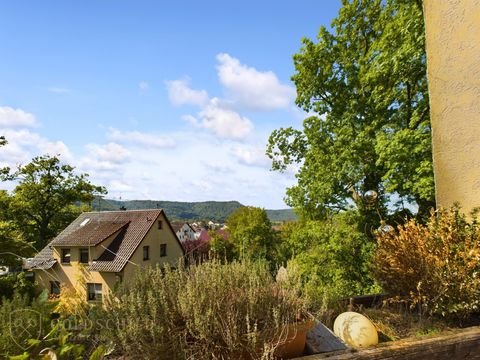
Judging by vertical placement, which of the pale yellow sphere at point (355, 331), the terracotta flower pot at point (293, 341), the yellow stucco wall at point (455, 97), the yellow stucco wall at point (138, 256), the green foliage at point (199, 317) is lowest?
the yellow stucco wall at point (138, 256)

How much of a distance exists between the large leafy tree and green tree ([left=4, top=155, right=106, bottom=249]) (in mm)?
18122

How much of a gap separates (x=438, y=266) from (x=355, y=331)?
1022mm

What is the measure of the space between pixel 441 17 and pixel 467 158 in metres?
1.72

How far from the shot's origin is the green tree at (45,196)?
2064 centimetres

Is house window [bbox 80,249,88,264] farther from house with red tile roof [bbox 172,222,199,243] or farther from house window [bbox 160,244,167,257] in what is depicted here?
house with red tile roof [bbox 172,222,199,243]

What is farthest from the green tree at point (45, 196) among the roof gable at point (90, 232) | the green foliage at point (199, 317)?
the green foliage at point (199, 317)

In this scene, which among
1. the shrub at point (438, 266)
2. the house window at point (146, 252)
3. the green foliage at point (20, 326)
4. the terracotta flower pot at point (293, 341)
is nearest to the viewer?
the green foliage at point (20, 326)

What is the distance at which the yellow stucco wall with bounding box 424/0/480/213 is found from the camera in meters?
3.34

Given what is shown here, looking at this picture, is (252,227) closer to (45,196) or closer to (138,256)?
(138,256)

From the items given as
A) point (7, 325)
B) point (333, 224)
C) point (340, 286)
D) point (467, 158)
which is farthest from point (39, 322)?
point (333, 224)

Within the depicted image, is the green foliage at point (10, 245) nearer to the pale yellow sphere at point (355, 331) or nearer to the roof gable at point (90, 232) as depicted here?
the pale yellow sphere at point (355, 331)

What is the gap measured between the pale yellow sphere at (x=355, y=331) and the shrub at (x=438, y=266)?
25.4 inches

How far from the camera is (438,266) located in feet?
8.73

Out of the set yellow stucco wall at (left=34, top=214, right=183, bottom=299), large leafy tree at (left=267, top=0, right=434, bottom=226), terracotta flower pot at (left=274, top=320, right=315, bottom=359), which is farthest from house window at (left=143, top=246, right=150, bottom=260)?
terracotta flower pot at (left=274, top=320, right=315, bottom=359)
